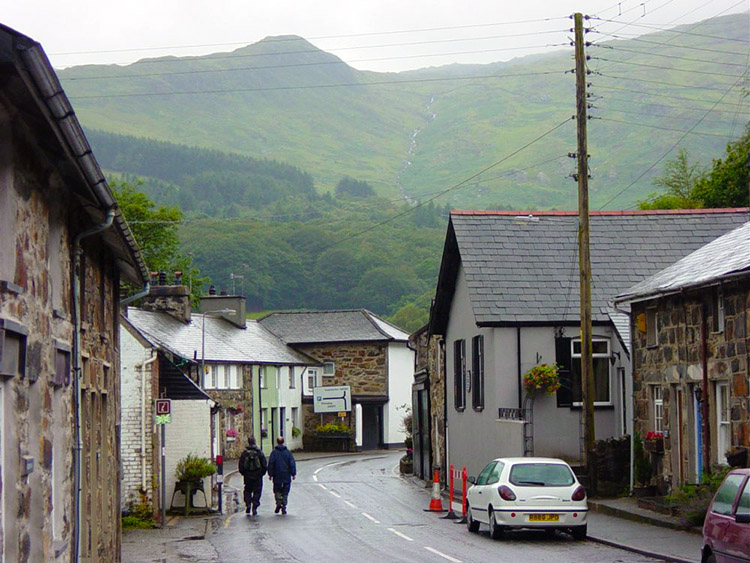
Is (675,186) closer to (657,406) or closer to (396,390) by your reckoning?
(396,390)

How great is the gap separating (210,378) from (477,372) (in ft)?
87.9

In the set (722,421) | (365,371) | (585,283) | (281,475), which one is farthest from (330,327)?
(722,421)

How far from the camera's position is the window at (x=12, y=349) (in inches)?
298

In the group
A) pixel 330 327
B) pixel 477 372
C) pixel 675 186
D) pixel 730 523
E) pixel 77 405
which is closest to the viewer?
pixel 77 405

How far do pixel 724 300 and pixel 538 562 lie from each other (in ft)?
21.3

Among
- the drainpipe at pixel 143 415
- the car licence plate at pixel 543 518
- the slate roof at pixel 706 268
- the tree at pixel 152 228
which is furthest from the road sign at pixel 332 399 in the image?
the car licence plate at pixel 543 518

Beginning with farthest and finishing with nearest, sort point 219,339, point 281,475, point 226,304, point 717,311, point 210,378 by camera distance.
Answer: point 226,304 → point 219,339 → point 210,378 → point 281,475 → point 717,311

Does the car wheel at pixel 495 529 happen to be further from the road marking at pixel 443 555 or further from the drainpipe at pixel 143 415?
the drainpipe at pixel 143 415

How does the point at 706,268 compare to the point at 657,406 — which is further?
the point at 657,406

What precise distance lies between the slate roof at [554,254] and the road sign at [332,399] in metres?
34.6

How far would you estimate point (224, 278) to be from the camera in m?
107

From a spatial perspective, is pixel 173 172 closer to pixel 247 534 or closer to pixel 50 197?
pixel 247 534

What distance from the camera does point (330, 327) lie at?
74812mm

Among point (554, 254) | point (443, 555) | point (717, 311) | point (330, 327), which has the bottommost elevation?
point (443, 555)
